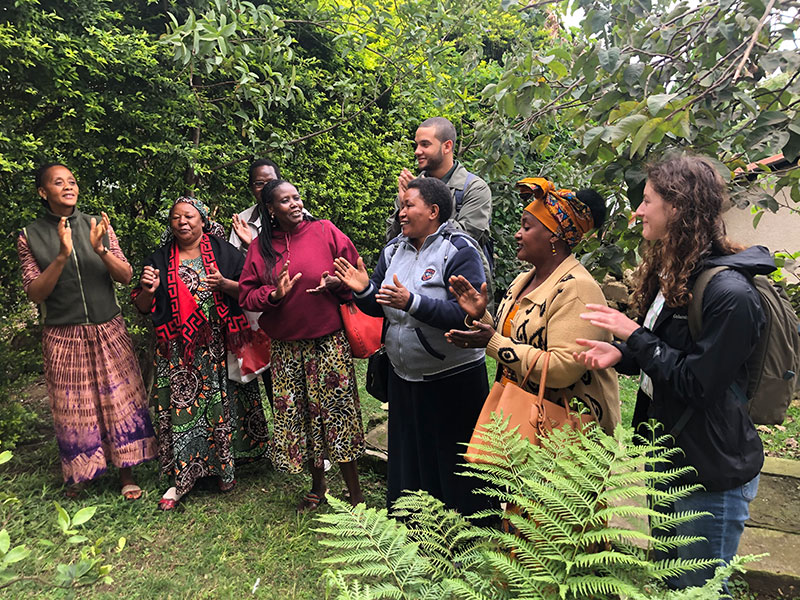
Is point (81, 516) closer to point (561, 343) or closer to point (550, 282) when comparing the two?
point (561, 343)

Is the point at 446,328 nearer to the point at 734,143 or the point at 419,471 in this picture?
the point at 419,471

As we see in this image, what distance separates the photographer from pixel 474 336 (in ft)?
7.72

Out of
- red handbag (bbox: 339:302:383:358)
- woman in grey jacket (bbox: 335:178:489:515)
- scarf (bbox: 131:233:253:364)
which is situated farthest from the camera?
scarf (bbox: 131:233:253:364)

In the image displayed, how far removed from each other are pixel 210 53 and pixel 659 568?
3604 millimetres

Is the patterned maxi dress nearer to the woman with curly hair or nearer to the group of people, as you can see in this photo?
the group of people

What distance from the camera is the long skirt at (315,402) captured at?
3354 millimetres

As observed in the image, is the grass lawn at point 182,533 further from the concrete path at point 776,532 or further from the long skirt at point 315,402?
the concrete path at point 776,532

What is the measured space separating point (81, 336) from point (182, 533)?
4.68 feet

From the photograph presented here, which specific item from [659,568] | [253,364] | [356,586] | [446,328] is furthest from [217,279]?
[659,568]

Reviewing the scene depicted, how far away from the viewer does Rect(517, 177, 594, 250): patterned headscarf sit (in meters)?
2.33

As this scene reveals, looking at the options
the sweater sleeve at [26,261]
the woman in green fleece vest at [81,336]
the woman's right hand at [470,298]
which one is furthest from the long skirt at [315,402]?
the sweater sleeve at [26,261]

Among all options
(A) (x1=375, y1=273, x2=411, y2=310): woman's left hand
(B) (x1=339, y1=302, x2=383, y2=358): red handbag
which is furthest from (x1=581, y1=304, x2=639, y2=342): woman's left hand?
(B) (x1=339, y1=302, x2=383, y2=358): red handbag

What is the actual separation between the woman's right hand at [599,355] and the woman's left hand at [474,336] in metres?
0.41

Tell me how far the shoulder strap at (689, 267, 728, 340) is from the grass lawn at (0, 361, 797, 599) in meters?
2.00
